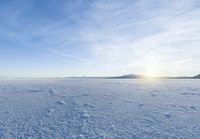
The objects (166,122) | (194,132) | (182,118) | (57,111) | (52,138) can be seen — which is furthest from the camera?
(57,111)

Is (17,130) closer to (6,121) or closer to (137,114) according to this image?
(6,121)

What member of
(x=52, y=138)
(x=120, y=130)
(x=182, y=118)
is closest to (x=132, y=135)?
(x=120, y=130)

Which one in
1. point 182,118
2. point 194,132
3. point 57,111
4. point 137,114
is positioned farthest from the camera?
point 57,111

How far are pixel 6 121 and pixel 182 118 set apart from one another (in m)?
4.72

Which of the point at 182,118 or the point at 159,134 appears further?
the point at 182,118

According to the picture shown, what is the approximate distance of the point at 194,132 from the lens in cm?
390

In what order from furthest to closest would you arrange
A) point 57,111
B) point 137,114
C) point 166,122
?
point 57,111 < point 137,114 < point 166,122

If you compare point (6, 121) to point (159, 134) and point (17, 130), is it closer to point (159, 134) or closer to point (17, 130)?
point (17, 130)

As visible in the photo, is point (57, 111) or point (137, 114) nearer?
point (137, 114)

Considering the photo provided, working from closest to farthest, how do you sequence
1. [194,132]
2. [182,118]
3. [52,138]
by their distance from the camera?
[52,138] < [194,132] < [182,118]

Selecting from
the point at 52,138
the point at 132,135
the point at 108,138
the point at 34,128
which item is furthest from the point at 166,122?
the point at 34,128

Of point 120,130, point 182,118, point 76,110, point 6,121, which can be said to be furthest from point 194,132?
point 6,121

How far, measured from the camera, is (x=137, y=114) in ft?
17.7

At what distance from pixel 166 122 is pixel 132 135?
1.32 meters
